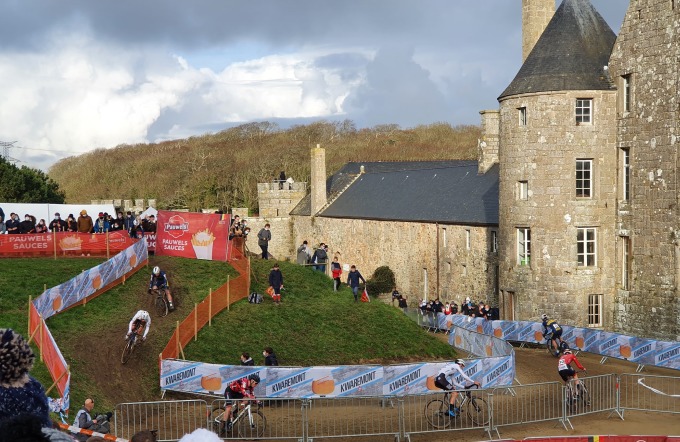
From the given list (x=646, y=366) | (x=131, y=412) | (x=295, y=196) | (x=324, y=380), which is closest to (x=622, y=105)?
(x=646, y=366)

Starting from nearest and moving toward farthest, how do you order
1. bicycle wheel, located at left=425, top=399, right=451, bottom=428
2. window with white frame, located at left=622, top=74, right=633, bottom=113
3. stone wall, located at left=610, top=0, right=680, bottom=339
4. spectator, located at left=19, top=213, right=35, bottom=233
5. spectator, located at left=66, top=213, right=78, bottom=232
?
bicycle wheel, located at left=425, top=399, right=451, bottom=428 → stone wall, located at left=610, top=0, right=680, bottom=339 → window with white frame, located at left=622, top=74, right=633, bottom=113 → spectator, located at left=19, top=213, right=35, bottom=233 → spectator, located at left=66, top=213, right=78, bottom=232

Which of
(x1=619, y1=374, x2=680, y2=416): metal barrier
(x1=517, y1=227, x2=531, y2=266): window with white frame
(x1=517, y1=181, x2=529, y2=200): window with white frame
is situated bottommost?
(x1=619, y1=374, x2=680, y2=416): metal barrier

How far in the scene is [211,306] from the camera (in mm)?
28125

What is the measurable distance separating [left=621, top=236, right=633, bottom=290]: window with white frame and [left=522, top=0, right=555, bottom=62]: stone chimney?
1036 centimetres

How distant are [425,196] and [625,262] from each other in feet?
62.4

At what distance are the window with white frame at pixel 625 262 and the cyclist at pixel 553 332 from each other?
482cm

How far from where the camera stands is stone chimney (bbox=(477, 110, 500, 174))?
4859 cm

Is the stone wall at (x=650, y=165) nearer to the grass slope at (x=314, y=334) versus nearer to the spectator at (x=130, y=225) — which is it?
the grass slope at (x=314, y=334)

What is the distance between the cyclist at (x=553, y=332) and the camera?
28.8 m

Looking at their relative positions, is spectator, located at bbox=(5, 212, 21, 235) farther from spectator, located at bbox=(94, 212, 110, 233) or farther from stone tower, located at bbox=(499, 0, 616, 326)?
stone tower, located at bbox=(499, 0, 616, 326)

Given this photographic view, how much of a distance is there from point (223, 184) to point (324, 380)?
6693 centimetres

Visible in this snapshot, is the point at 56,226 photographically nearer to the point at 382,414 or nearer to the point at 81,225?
the point at 81,225

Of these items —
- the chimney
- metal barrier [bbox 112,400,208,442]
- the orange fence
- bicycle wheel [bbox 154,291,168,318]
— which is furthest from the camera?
the chimney

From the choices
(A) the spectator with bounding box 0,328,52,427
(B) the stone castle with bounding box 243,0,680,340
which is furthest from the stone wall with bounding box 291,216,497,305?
(A) the spectator with bounding box 0,328,52,427
